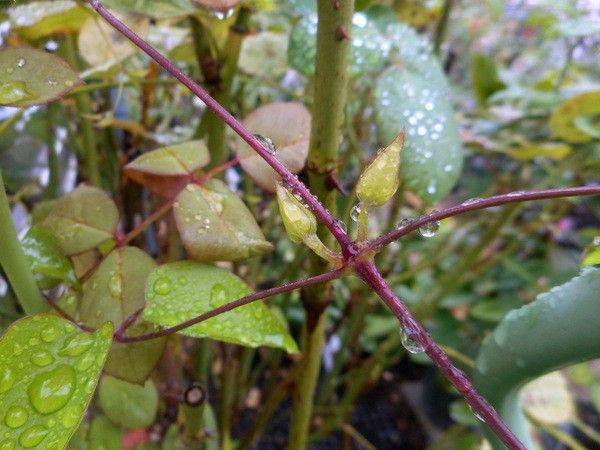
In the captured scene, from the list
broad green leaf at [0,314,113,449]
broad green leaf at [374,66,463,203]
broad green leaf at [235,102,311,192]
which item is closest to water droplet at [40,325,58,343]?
broad green leaf at [0,314,113,449]

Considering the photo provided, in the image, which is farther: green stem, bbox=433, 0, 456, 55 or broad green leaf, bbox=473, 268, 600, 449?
green stem, bbox=433, 0, 456, 55

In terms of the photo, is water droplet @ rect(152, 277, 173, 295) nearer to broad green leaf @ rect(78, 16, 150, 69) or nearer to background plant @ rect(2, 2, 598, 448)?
background plant @ rect(2, 2, 598, 448)

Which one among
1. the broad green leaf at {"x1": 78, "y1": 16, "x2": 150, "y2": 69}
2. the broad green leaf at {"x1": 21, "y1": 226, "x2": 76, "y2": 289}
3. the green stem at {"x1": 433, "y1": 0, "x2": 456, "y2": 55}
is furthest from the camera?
the green stem at {"x1": 433, "y1": 0, "x2": 456, "y2": 55}

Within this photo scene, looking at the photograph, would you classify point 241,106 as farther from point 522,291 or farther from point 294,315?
point 522,291

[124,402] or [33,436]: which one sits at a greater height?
[33,436]

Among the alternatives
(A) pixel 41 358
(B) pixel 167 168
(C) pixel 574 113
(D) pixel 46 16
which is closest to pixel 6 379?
(A) pixel 41 358

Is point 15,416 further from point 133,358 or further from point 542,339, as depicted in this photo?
point 542,339
